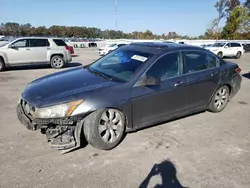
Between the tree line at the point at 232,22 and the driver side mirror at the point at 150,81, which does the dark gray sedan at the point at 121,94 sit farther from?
the tree line at the point at 232,22

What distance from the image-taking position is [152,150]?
136 inches

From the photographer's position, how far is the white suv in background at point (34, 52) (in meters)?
10.5

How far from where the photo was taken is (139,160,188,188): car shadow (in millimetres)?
2668

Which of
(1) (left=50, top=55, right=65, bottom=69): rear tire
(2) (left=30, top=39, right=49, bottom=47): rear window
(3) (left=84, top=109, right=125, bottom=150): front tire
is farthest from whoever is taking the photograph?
(1) (left=50, top=55, right=65, bottom=69): rear tire

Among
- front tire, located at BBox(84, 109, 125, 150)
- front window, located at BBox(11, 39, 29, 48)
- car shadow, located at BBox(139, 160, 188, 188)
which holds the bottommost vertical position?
car shadow, located at BBox(139, 160, 188, 188)

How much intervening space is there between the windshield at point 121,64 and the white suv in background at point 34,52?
24.6 ft

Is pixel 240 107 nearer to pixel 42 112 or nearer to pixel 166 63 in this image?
pixel 166 63

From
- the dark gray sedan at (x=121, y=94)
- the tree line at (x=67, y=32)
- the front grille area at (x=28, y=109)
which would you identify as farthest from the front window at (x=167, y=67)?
the tree line at (x=67, y=32)

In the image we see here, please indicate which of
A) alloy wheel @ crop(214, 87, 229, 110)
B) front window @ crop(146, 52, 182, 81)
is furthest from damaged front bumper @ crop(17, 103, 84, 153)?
alloy wheel @ crop(214, 87, 229, 110)

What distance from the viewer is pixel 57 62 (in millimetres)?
11656

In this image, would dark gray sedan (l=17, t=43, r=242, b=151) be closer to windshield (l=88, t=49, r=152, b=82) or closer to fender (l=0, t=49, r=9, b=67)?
windshield (l=88, t=49, r=152, b=82)

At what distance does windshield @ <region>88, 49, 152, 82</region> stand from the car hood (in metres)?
0.24

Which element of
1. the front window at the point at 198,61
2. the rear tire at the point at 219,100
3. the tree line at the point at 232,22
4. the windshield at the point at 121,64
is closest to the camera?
the windshield at the point at 121,64

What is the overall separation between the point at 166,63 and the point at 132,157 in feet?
5.79
